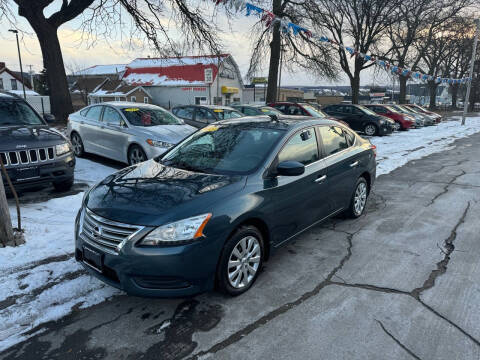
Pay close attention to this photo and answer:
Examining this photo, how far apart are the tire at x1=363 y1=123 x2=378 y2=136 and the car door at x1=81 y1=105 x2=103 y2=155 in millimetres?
12820

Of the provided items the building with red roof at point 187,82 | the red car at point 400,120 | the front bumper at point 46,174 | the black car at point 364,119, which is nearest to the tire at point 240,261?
the front bumper at point 46,174

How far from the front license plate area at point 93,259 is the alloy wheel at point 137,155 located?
464 cm

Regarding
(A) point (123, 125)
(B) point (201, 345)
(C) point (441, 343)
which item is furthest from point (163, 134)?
(C) point (441, 343)

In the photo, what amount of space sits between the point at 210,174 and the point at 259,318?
143 centimetres

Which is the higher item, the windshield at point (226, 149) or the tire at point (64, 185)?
the windshield at point (226, 149)

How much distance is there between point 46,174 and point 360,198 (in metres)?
4.90

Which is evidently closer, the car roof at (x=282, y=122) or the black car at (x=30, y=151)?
the car roof at (x=282, y=122)

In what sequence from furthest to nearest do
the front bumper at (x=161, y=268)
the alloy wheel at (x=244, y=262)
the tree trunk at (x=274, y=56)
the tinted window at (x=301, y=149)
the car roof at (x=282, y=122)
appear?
the tree trunk at (x=274, y=56) → the car roof at (x=282, y=122) → the tinted window at (x=301, y=149) → the alloy wheel at (x=244, y=262) → the front bumper at (x=161, y=268)

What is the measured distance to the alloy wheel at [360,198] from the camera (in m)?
5.19

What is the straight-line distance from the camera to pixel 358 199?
5266mm

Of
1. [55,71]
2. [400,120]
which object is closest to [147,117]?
[55,71]

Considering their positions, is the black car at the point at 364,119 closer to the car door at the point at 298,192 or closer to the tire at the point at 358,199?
the tire at the point at 358,199

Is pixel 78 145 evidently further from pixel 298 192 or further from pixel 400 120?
pixel 400 120

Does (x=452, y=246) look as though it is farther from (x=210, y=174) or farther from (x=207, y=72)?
(x=207, y=72)
